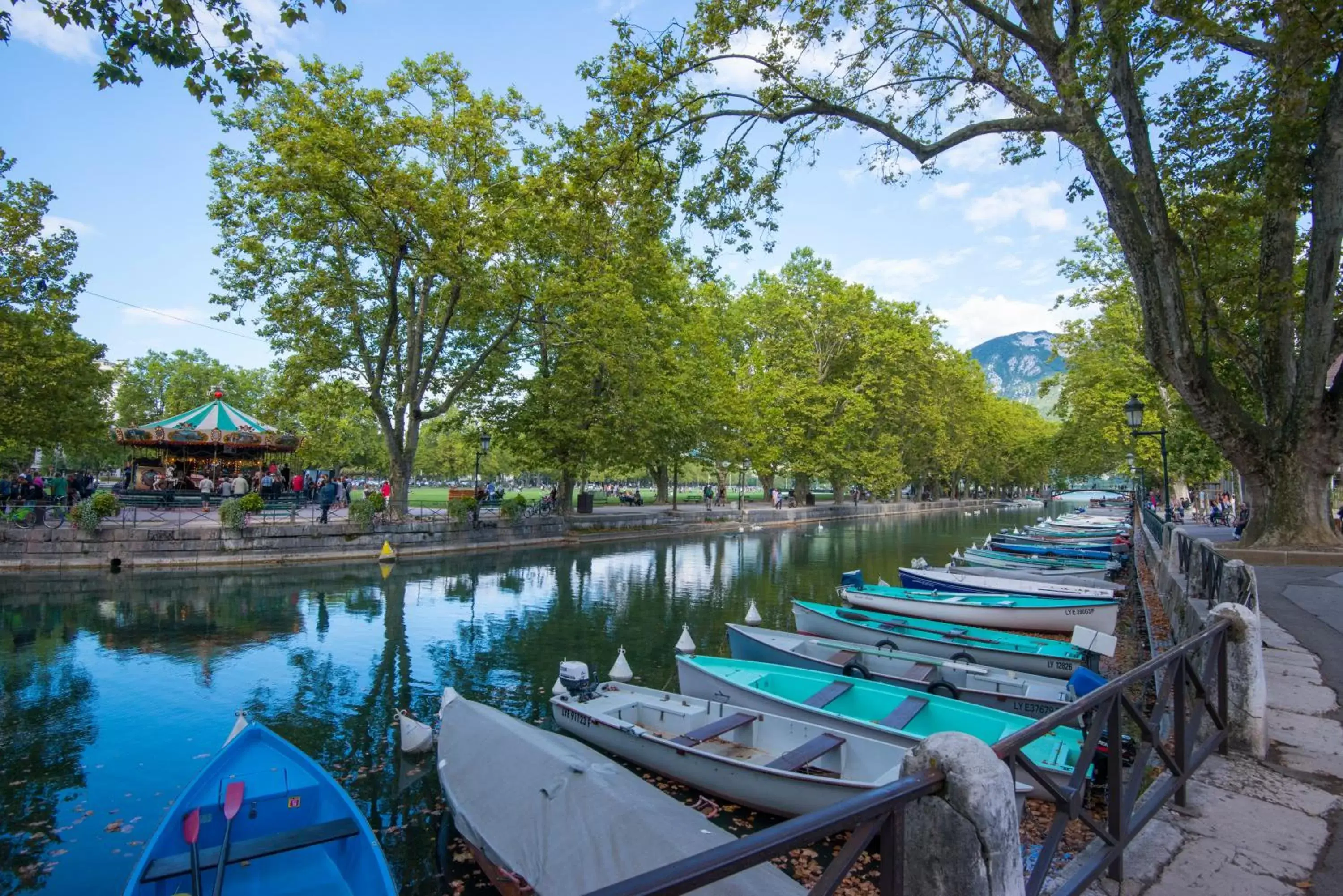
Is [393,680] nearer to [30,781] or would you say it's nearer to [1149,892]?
[30,781]

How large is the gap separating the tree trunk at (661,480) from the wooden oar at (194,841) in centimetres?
4257

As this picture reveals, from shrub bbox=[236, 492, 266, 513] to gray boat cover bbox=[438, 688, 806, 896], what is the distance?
65.9 ft

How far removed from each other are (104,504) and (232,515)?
3.39 meters

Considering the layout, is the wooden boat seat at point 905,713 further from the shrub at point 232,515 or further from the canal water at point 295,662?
the shrub at point 232,515

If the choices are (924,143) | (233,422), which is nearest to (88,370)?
(233,422)

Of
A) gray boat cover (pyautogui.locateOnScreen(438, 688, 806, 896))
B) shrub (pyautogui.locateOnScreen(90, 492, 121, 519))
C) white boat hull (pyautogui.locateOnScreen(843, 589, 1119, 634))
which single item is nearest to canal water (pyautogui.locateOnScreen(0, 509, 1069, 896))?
gray boat cover (pyautogui.locateOnScreen(438, 688, 806, 896))

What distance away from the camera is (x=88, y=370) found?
28.6m

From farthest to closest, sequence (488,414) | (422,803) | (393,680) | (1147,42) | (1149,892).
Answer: (488,414) → (393,680) → (1147,42) → (422,803) → (1149,892)

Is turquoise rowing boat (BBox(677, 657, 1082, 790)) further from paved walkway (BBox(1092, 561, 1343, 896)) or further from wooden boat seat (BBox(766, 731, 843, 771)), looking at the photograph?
paved walkway (BBox(1092, 561, 1343, 896))

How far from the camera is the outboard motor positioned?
938cm

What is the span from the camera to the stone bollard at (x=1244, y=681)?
5.32 meters

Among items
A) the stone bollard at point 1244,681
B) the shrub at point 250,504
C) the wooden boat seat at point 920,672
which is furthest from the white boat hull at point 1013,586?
the shrub at point 250,504

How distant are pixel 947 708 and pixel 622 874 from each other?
4686 mm

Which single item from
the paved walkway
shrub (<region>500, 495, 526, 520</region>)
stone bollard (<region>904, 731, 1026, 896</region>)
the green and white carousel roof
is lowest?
the paved walkway
